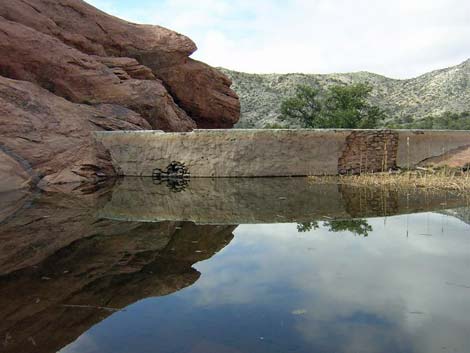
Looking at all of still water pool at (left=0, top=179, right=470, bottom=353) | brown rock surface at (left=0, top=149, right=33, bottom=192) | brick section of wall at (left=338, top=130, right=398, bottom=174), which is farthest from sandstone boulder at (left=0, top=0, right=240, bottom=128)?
still water pool at (left=0, top=179, right=470, bottom=353)

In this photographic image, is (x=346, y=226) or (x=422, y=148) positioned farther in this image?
(x=422, y=148)

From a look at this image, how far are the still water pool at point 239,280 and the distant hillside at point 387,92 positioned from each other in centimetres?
3768

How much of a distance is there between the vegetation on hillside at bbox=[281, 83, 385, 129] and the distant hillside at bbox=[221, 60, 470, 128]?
115 inches

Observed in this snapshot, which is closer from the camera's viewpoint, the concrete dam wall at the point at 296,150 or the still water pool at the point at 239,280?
the still water pool at the point at 239,280

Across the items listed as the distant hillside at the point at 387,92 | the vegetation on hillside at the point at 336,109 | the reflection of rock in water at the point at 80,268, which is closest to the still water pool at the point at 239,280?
the reflection of rock in water at the point at 80,268

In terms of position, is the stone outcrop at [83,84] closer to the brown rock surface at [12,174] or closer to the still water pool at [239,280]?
the brown rock surface at [12,174]

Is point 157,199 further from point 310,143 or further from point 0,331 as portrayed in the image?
point 0,331

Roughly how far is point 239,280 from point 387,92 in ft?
187

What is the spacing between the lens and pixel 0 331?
2381mm

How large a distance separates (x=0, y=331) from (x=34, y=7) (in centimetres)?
1508

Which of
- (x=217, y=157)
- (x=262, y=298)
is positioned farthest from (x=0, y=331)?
(x=217, y=157)

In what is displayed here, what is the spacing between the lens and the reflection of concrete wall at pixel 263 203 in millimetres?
6051

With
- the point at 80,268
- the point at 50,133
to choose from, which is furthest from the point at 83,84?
the point at 80,268

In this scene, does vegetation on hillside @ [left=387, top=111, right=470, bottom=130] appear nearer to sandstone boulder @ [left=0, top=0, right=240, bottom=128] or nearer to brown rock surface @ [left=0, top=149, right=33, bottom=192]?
sandstone boulder @ [left=0, top=0, right=240, bottom=128]
